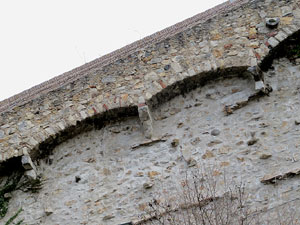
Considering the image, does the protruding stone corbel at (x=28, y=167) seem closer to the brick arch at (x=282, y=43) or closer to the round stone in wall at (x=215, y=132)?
the round stone in wall at (x=215, y=132)

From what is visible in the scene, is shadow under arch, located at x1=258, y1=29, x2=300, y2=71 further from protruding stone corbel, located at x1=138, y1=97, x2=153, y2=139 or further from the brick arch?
protruding stone corbel, located at x1=138, y1=97, x2=153, y2=139

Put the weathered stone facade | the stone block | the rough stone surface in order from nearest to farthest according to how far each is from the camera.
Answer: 1. the rough stone surface
2. the weathered stone facade
3. the stone block

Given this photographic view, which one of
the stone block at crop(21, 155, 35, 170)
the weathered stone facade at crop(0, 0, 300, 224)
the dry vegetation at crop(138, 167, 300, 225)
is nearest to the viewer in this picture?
the dry vegetation at crop(138, 167, 300, 225)

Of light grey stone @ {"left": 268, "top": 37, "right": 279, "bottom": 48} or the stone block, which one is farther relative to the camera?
light grey stone @ {"left": 268, "top": 37, "right": 279, "bottom": 48}

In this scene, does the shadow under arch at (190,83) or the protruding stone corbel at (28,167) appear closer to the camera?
the protruding stone corbel at (28,167)

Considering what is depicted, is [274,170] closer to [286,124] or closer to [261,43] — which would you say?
[286,124]

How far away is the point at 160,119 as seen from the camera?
6566mm

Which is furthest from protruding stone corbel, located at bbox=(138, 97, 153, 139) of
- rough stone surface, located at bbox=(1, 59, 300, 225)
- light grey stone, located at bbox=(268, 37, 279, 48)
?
light grey stone, located at bbox=(268, 37, 279, 48)

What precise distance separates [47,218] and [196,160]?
2115 mm

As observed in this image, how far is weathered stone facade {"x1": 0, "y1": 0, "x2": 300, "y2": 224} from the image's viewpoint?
5953 millimetres

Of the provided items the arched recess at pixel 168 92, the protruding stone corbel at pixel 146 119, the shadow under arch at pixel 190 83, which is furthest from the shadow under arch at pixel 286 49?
the protruding stone corbel at pixel 146 119

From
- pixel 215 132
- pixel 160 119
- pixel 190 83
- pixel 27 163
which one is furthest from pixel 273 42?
pixel 27 163

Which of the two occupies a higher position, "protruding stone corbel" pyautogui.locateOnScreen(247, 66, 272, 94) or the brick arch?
the brick arch

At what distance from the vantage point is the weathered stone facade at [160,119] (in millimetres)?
5953
